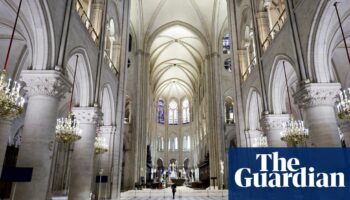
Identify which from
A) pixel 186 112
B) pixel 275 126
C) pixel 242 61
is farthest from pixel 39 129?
pixel 186 112

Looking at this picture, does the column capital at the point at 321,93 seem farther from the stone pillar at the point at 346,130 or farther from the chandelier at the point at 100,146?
the chandelier at the point at 100,146

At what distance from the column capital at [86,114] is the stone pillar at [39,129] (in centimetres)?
280

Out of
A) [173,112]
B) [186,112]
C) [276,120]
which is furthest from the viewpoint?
[173,112]

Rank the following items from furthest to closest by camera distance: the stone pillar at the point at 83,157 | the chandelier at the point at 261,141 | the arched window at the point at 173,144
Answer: the arched window at the point at 173,144
the chandelier at the point at 261,141
the stone pillar at the point at 83,157

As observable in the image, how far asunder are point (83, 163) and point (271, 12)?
1141 cm

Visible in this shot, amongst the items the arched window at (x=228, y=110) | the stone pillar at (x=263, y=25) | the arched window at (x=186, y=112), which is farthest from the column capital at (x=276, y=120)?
the arched window at (x=186, y=112)

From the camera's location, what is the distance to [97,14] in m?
12.2

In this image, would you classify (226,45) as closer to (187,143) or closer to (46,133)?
(46,133)

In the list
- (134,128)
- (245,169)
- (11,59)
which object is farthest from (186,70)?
(245,169)

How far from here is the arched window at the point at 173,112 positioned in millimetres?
48312

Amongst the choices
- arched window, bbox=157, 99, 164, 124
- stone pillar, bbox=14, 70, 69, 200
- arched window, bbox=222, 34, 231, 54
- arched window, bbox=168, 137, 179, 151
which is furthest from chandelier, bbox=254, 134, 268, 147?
arched window, bbox=157, 99, 164, 124

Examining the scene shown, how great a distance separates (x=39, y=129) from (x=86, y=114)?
3486 mm

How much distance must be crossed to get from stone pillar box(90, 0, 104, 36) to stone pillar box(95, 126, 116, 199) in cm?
498

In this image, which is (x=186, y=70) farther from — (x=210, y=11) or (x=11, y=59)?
(x=11, y=59)
